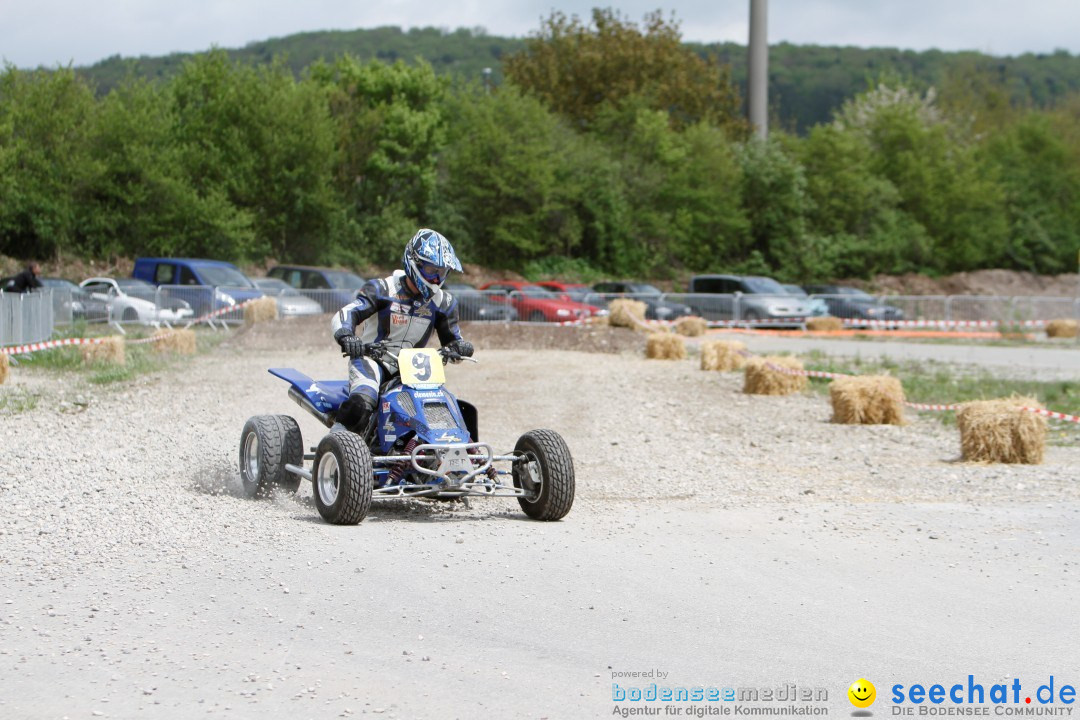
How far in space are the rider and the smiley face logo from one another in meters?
4.67

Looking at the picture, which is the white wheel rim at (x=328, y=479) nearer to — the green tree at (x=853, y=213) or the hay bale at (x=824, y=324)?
the hay bale at (x=824, y=324)

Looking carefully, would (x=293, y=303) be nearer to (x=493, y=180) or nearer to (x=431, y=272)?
(x=493, y=180)

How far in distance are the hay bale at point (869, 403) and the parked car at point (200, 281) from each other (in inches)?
736

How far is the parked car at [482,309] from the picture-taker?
3312 cm

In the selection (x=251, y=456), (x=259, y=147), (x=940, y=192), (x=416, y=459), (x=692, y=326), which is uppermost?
(x=259, y=147)

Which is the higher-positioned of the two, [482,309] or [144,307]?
[144,307]

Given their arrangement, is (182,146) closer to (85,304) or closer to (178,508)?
(85,304)

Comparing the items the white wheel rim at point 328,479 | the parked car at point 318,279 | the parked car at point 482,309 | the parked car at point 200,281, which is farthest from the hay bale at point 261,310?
the white wheel rim at point 328,479

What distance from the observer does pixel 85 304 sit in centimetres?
2900

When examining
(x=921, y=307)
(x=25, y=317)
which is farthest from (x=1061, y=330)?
(x=25, y=317)

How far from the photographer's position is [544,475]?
868 centimetres

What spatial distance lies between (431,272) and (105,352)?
13.0 m

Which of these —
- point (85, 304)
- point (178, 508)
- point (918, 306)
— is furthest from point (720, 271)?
point (178, 508)

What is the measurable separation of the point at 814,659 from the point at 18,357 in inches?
697
